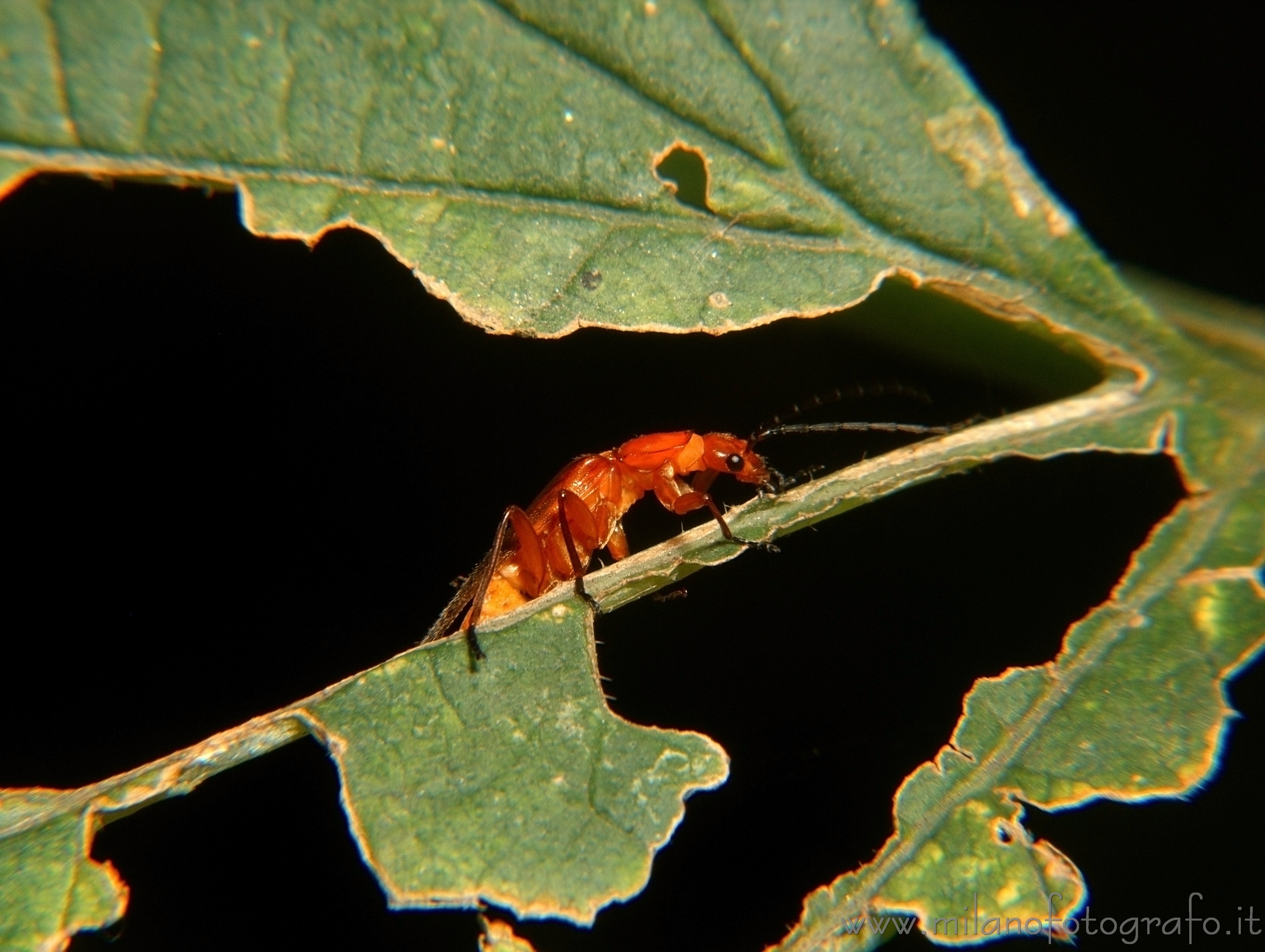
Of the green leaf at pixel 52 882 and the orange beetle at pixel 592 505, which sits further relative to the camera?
the orange beetle at pixel 592 505

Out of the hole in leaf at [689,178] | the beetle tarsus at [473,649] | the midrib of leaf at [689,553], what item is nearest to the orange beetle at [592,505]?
the midrib of leaf at [689,553]

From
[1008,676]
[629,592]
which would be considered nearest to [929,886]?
[1008,676]

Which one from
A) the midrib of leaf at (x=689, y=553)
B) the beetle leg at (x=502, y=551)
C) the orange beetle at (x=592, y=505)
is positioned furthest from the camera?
the orange beetle at (x=592, y=505)

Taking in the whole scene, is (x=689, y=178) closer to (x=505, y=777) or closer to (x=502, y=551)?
(x=502, y=551)

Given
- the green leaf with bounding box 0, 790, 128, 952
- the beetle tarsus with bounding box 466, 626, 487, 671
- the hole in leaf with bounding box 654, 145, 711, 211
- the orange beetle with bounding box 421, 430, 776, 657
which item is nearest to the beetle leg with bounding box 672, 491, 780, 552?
the orange beetle with bounding box 421, 430, 776, 657

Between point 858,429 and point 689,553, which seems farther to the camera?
point 858,429

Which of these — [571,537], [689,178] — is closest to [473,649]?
[571,537]

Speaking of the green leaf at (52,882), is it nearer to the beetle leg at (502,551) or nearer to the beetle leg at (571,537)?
the beetle leg at (502,551)

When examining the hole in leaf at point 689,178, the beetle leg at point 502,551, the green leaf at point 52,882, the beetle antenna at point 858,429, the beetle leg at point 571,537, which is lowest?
the green leaf at point 52,882
